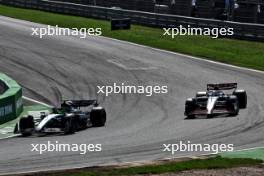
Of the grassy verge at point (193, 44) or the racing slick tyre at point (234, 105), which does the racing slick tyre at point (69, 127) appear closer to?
the racing slick tyre at point (234, 105)

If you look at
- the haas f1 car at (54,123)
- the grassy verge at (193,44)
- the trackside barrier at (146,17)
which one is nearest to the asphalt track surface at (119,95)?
the haas f1 car at (54,123)

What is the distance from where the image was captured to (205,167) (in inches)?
569

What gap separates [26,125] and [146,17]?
2713 centimetres

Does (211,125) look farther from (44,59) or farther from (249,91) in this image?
(44,59)

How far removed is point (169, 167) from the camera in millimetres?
14344

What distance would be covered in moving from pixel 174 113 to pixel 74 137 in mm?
4453

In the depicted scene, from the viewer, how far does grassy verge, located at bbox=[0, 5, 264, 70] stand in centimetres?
3328

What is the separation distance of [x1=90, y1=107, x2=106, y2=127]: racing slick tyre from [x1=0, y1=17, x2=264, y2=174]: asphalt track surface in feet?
0.85

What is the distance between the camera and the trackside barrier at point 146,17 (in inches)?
1487

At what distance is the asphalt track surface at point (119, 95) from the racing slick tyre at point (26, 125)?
0.55m

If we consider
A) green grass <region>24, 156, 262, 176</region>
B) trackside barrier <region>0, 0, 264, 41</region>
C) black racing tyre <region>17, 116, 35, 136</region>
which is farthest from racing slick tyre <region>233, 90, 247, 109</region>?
trackside barrier <region>0, 0, 264, 41</region>

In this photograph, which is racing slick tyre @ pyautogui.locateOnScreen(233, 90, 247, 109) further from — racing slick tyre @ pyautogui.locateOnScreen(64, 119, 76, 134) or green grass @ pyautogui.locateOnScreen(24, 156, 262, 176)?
green grass @ pyautogui.locateOnScreen(24, 156, 262, 176)

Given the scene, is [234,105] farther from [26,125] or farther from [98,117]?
[26,125]

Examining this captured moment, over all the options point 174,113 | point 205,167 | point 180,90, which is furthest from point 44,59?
point 205,167
